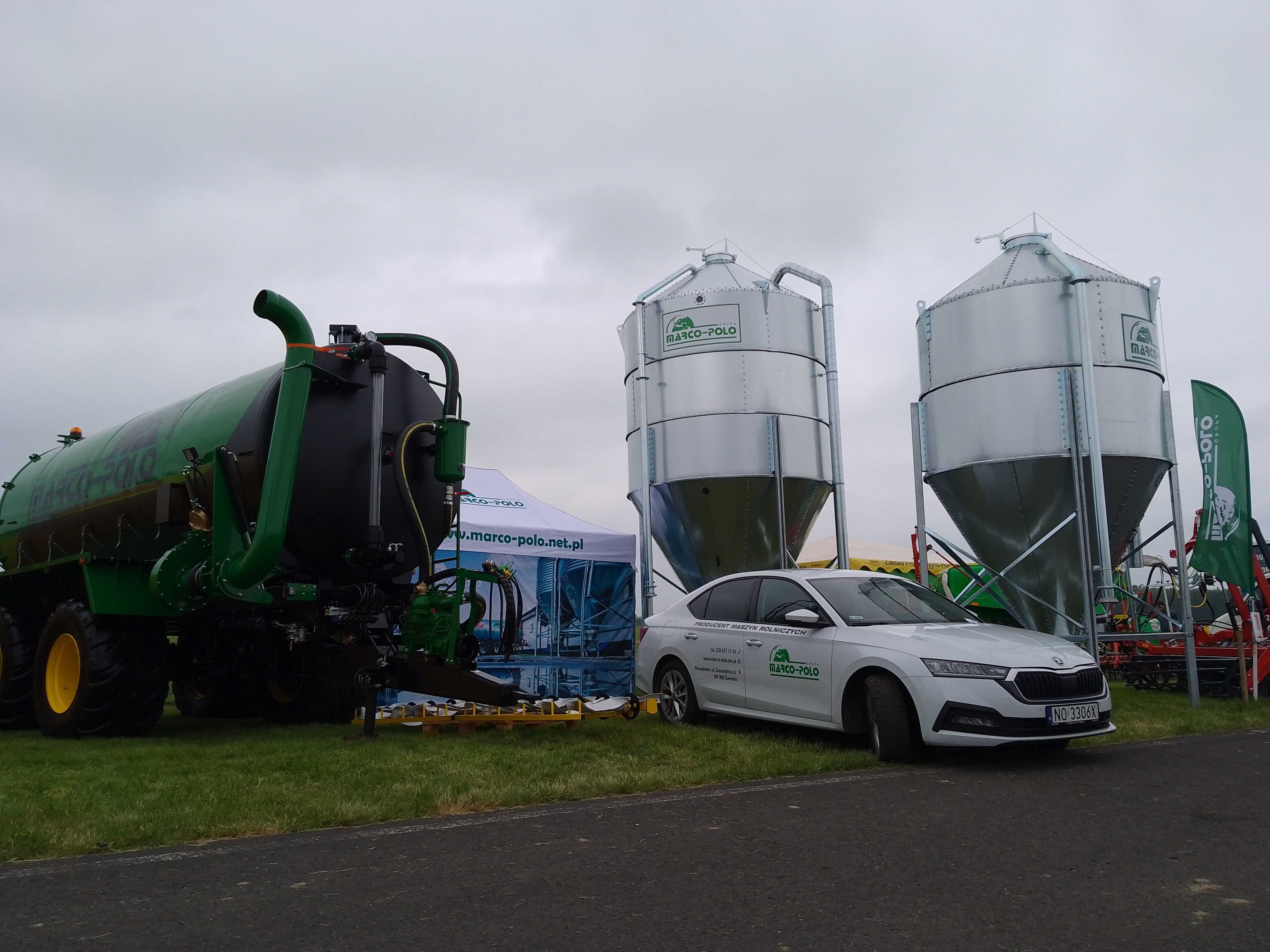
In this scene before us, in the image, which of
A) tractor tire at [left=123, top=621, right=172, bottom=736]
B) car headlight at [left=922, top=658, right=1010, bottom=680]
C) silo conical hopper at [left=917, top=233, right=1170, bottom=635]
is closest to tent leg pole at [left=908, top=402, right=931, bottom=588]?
silo conical hopper at [left=917, top=233, right=1170, bottom=635]

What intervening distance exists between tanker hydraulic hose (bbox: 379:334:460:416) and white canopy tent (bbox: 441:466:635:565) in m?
2.58

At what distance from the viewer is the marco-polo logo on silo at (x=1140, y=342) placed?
1138 centimetres

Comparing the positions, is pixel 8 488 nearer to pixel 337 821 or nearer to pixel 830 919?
pixel 337 821

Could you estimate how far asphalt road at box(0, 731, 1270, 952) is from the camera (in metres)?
3.20

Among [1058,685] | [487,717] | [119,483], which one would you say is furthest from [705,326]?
[1058,685]

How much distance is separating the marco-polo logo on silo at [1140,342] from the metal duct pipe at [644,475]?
5.96m

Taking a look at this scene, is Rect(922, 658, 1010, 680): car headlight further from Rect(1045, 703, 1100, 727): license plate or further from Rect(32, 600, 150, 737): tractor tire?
Rect(32, 600, 150, 737): tractor tire

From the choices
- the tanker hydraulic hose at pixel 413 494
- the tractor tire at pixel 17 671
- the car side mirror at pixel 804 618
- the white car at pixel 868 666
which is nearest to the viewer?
the white car at pixel 868 666

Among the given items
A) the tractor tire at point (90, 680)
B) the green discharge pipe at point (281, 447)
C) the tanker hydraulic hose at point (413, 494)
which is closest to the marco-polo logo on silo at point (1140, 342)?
the tanker hydraulic hose at point (413, 494)

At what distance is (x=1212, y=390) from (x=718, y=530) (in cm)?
622

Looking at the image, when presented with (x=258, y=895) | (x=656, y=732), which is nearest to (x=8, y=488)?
(x=656, y=732)

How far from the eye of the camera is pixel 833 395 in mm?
13633

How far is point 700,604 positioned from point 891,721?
267 centimetres

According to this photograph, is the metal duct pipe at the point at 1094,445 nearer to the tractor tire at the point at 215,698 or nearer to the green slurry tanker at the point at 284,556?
the green slurry tanker at the point at 284,556
